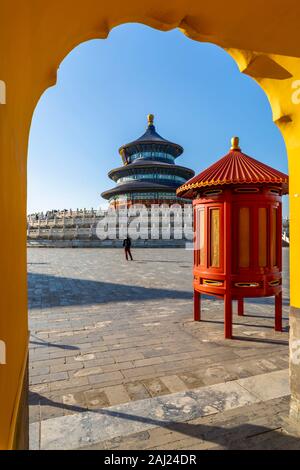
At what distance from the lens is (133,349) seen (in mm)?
5039

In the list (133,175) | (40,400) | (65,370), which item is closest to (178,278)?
(65,370)

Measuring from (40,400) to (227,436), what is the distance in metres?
2.16

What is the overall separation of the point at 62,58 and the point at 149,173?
43.5 m

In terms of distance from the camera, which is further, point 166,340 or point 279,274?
point 279,274

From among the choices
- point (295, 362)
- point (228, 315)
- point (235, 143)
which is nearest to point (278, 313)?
point (228, 315)

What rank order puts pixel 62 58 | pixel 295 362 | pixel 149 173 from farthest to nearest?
pixel 149 173 < pixel 295 362 < pixel 62 58

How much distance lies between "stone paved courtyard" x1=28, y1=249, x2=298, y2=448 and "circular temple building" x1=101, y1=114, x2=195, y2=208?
32973 mm

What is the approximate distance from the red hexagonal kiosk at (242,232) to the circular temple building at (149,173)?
34.3 meters

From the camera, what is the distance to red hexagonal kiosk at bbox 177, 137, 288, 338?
5578 mm

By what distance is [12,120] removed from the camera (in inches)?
68.1

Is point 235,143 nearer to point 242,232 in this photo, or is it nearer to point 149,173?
point 242,232

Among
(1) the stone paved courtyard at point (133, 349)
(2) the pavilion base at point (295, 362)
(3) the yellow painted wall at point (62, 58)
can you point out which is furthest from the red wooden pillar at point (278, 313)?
(3) the yellow painted wall at point (62, 58)
